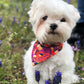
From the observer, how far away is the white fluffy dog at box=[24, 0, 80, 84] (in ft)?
7.26

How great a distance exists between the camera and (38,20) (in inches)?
91.4

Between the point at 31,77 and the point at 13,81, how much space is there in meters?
0.40

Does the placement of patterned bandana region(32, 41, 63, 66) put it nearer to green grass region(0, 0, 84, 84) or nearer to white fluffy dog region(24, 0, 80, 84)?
white fluffy dog region(24, 0, 80, 84)

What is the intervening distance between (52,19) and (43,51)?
514 mm

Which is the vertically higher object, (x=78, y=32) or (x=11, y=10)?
(x=11, y=10)

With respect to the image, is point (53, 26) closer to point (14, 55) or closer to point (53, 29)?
point (53, 29)

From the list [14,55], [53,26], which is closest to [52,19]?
[53,26]

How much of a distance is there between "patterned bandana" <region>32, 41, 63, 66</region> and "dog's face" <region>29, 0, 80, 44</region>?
15 cm

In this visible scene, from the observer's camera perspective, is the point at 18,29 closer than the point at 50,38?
No

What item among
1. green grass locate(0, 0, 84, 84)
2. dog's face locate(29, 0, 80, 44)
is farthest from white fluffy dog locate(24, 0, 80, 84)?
green grass locate(0, 0, 84, 84)

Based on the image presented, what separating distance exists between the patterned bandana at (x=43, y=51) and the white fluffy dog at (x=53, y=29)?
6 centimetres

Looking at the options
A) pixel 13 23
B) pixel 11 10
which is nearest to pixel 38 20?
pixel 13 23

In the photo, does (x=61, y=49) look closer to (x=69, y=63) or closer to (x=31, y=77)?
(x=69, y=63)

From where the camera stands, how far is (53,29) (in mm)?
2188
